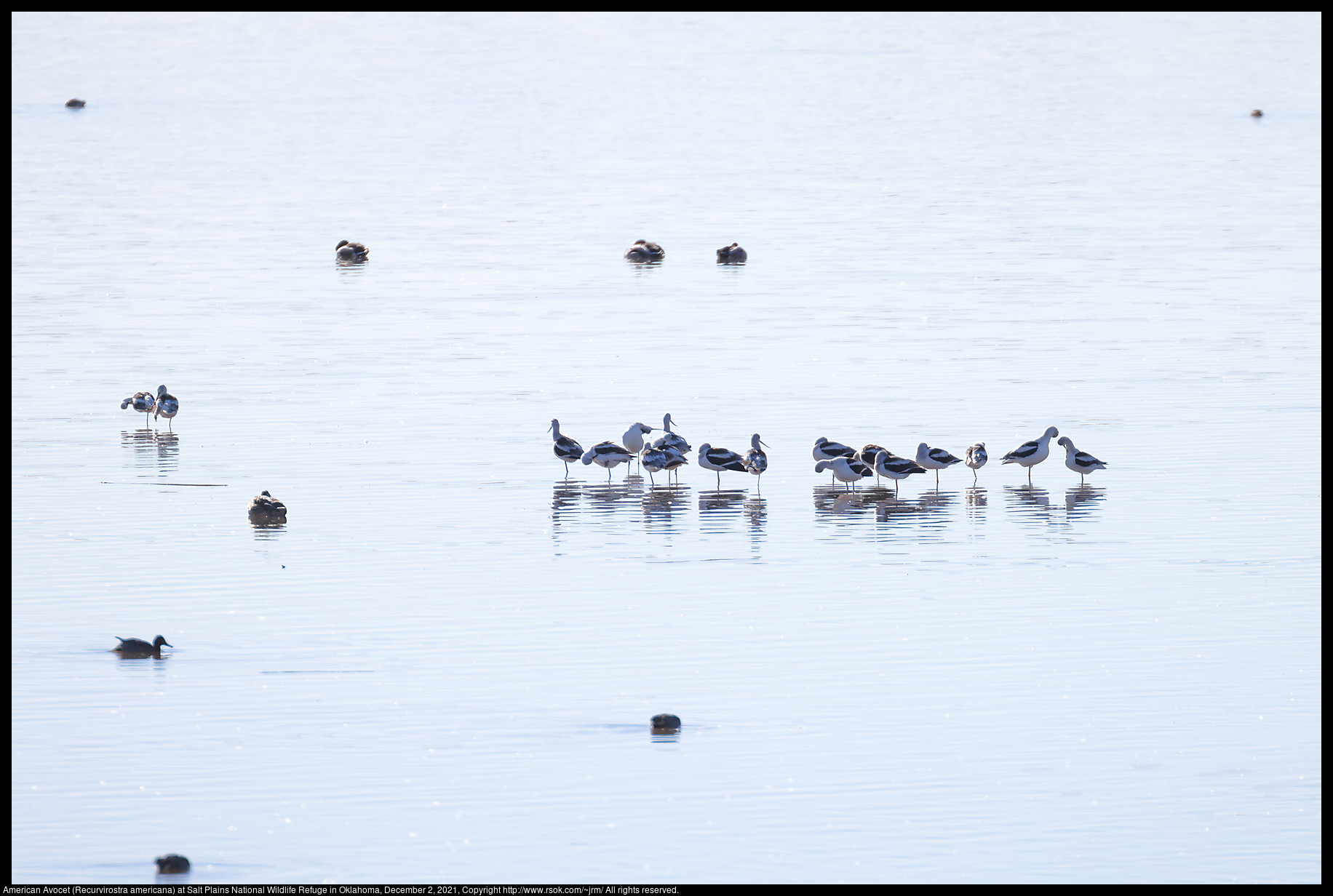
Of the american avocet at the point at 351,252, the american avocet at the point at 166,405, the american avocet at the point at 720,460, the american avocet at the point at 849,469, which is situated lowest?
the american avocet at the point at 849,469

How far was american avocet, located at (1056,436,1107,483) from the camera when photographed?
20.0m

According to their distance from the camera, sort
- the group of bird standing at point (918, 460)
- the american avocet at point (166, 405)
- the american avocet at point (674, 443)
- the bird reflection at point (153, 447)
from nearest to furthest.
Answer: the group of bird standing at point (918, 460) < the american avocet at point (674, 443) < the bird reflection at point (153, 447) < the american avocet at point (166, 405)

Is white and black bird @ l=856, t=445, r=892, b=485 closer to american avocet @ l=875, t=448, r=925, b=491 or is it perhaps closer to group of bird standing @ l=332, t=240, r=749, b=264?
american avocet @ l=875, t=448, r=925, b=491

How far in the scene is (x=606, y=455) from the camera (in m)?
A: 20.4

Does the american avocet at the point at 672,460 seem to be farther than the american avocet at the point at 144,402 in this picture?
No

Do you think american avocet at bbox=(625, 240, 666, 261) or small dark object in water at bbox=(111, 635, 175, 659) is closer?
small dark object in water at bbox=(111, 635, 175, 659)

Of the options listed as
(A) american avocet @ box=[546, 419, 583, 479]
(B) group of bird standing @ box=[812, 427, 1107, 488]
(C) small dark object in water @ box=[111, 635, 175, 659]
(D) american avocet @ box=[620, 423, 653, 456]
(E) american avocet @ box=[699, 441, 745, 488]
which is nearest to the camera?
(C) small dark object in water @ box=[111, 635, 175, 659]

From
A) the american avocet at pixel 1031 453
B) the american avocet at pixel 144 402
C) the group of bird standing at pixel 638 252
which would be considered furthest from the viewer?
the group of bird standing at pixel 638 252

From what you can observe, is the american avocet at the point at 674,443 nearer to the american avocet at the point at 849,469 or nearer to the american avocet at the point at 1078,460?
the american avocet at the point at 849,469

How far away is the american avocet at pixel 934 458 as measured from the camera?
19.9 m

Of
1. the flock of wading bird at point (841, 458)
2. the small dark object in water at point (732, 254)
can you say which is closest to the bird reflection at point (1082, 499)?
the flock of wading bird at point (841, 458)

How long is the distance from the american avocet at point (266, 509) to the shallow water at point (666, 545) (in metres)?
0.21

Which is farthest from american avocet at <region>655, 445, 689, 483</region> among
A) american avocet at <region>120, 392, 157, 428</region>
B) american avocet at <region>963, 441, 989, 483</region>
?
american avocet at <region>120, 392, 157, 428</region>

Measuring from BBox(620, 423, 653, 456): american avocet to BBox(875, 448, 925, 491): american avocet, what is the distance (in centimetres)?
260
